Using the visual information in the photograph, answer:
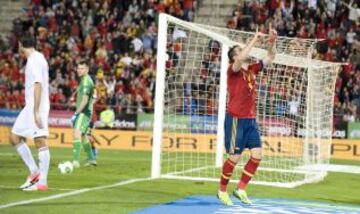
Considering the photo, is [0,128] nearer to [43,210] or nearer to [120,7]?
[120,7]

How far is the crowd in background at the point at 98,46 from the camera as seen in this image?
96.0 ft

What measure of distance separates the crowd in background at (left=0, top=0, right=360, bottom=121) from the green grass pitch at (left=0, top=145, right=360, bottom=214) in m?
10.1

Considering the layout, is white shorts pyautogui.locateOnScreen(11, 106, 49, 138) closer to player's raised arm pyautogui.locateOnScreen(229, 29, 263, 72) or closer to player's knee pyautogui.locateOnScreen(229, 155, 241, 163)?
player's knee pyautogui.locateOnScreen(229, 155, 241, 163)

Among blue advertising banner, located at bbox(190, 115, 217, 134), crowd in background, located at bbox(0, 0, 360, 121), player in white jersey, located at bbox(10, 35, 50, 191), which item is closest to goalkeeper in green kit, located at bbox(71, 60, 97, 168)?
player in white jersey, located at bbox(10, 35, 50, 191)

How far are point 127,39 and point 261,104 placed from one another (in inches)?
562

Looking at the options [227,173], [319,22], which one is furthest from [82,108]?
[319,22]

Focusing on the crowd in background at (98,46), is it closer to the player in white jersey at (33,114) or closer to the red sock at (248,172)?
the player in white jersey at (33,114)

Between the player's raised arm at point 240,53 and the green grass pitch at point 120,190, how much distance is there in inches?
87.0

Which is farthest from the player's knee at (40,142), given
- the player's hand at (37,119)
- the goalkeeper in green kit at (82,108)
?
the goalkeeper in green kit at (82,108)

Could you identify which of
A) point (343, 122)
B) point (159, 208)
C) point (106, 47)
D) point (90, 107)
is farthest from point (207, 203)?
point (106, 47)

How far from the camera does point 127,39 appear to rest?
3209 centimetres

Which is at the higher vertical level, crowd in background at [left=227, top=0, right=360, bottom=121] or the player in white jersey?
crowd in background at [left=227, top=0, right=360, bottom=121]

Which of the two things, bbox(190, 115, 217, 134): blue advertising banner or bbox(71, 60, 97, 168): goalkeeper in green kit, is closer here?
bbox(71, 60, 97, 168): goalkeeper in green kit

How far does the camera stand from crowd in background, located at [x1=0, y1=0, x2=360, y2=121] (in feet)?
93.7
